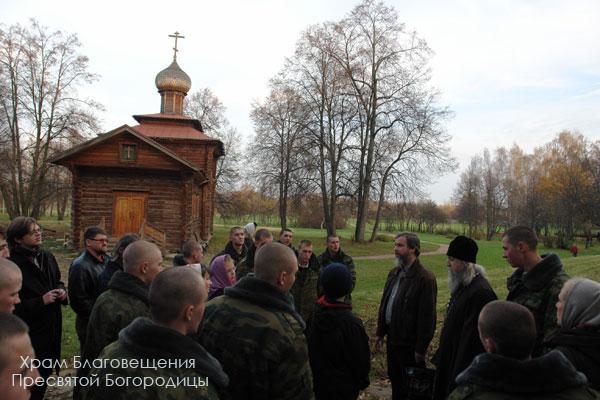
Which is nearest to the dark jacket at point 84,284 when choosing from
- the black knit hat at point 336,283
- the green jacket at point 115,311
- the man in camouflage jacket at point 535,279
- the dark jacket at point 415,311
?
the green jacket at point 115,311

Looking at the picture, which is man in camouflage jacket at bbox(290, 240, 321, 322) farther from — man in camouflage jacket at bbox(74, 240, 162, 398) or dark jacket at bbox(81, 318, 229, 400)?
dark jacket at bbox(81, 318, 229, 400)

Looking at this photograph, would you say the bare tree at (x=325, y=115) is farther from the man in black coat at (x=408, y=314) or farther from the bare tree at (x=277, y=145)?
the man in black coat at (x=408, y=314)

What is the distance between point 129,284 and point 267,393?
1.40 metres

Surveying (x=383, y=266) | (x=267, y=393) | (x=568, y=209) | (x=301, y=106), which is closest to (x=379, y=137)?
Answer: (x=301, y=106)

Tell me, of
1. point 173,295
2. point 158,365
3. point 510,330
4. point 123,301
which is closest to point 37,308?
point 123,301

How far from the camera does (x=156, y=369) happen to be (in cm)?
193

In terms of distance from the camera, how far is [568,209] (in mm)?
43188

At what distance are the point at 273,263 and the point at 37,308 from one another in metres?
2.92

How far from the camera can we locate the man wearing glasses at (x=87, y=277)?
4.41 m

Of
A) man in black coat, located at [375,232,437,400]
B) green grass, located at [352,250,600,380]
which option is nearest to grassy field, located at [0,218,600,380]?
green grass, located at [352,250,600,380]

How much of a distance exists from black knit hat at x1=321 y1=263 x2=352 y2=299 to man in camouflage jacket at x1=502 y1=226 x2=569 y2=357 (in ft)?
5.15

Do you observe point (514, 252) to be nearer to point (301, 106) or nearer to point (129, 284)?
point (129, 284)

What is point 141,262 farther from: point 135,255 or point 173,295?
point 173,295

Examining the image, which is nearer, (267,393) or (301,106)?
(267,393)
